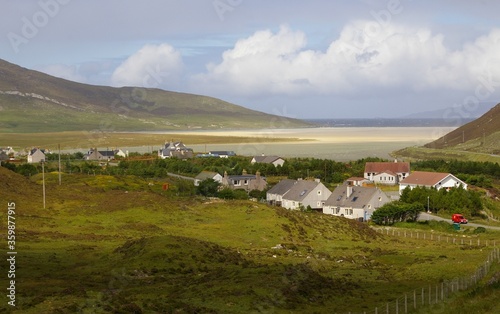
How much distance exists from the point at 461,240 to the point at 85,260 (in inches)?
1244

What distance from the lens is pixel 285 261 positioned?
37.3 metres

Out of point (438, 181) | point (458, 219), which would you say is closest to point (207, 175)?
point (438, 181)

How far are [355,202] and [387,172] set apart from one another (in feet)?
110

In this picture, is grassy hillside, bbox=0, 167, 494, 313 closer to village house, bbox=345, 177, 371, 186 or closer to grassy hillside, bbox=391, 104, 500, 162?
village house, bbox=345, 177, 371, 186

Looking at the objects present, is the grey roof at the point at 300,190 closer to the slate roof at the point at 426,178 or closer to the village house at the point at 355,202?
the village house at the point at 355,202

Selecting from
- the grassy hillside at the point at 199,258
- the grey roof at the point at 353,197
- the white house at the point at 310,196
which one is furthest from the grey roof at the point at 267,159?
the grassy hillside at the point at 199,258

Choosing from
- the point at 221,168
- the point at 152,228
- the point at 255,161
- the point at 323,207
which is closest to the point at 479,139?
the point at 255,161

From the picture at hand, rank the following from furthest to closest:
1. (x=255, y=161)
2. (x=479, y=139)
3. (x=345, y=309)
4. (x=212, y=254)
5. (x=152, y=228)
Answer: (x=479, y=139) < (x=255, y=161) < (x=152, y=228) < (x=212, y=254) < (x=345, y=309)

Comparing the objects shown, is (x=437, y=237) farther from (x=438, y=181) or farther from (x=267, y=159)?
(x=267, y=159)

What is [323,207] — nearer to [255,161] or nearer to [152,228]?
[152,228]

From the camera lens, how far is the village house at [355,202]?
66.4 metres

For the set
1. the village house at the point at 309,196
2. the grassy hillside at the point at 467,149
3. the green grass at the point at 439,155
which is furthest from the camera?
the grassy hillside at the point at 467,149

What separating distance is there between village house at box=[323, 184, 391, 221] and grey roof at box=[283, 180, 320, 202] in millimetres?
2794

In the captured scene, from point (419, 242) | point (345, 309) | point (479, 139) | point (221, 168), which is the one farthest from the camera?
point (479, 139)
